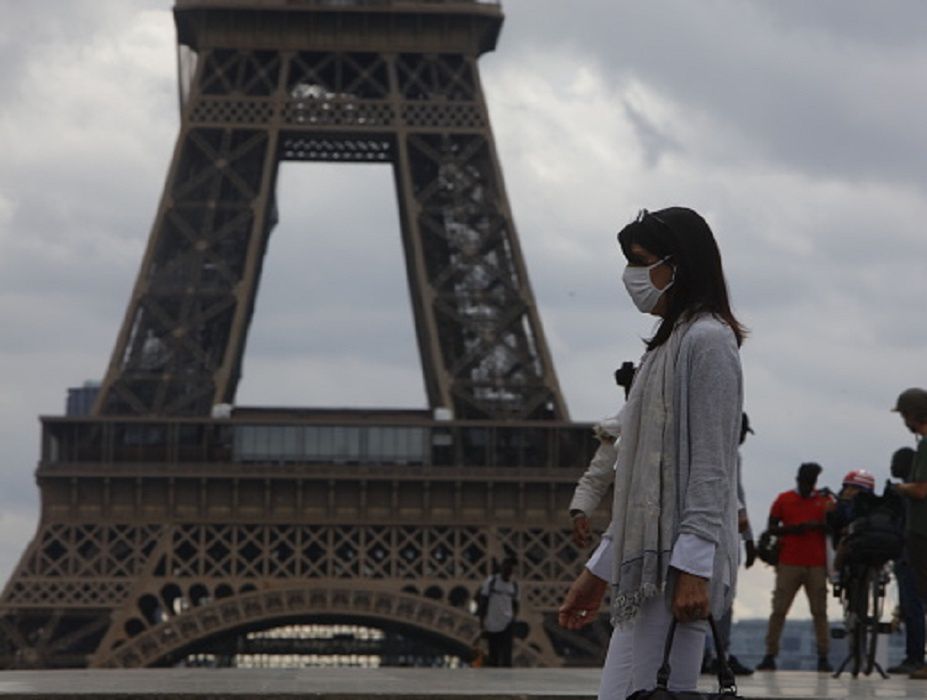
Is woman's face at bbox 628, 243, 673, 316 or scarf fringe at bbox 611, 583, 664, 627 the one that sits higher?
woman's face at bbox 628, 243, 673, 316

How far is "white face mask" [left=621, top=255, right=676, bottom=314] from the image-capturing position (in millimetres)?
7953

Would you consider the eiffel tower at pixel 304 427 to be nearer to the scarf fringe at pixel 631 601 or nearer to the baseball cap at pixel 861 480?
the baseball cap at pixel 861 480

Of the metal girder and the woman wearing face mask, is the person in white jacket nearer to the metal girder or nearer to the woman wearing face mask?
the woman wearing face mask

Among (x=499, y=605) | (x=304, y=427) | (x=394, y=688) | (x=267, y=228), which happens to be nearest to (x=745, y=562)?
(x=394, y=688)

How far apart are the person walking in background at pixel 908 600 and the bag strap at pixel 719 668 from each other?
1011 cm

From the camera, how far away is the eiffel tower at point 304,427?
51469 millimetres

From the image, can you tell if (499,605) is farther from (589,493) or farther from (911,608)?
(589,493)

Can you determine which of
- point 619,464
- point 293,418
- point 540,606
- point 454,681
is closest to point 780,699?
point 454,681

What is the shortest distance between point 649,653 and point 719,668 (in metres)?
0.43

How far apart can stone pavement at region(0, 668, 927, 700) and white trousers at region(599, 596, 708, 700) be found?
20.8ft

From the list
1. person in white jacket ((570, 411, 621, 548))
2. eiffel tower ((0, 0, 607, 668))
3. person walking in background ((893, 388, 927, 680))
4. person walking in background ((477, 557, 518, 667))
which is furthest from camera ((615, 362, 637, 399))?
eiffel tower ((0, 0, 607, 668))

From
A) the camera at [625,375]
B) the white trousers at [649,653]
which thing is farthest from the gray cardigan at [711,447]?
the camera at [625,375]

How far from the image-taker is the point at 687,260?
26.2ft

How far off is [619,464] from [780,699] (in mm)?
6591
